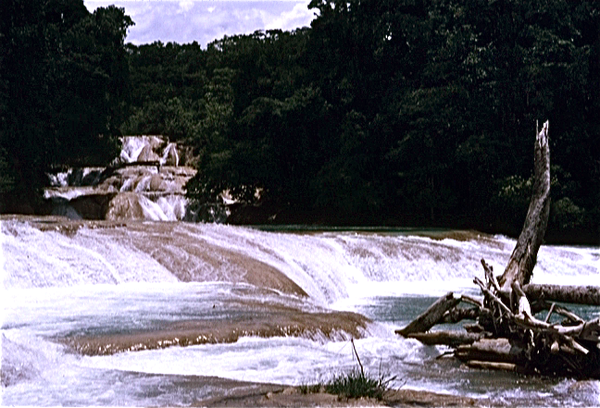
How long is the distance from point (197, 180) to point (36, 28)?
8077 mm

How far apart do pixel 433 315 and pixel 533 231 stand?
1.60 metres

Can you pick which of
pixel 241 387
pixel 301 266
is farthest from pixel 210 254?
pixel 241 387

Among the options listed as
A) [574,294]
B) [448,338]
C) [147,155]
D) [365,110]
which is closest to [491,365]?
[448,338]

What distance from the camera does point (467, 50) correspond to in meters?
30.5

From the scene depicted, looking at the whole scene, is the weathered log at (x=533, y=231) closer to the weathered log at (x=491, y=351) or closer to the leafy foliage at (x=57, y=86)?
the weathered log at (x=491, y=351)

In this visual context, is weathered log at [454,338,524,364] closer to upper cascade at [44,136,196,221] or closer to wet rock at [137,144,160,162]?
upper cascade at [44,136,196,221]

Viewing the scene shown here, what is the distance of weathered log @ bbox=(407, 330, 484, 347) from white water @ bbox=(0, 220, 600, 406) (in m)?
0.11

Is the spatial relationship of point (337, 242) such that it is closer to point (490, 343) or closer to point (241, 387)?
point (490, 343)

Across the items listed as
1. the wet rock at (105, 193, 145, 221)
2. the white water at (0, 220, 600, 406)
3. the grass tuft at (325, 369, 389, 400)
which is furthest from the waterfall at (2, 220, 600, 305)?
the wet rock at (105, 193, 145, 221)

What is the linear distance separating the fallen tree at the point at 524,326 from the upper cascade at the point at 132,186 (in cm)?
2235

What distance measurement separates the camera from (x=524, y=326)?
25.3 ft

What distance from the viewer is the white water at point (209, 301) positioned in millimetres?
7227

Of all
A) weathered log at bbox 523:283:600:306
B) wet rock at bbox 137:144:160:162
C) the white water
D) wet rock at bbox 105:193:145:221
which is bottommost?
the white water

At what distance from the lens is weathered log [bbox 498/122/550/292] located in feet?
31.2
